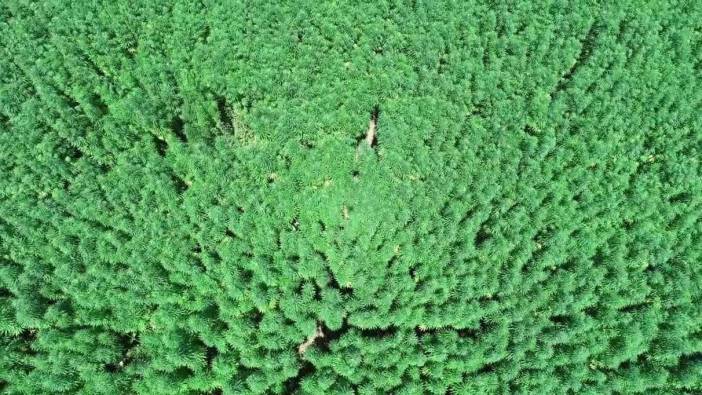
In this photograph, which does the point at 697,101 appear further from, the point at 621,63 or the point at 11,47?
the point at 11,47

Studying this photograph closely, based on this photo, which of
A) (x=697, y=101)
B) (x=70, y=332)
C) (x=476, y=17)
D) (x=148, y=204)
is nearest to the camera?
(x=70, y=332)

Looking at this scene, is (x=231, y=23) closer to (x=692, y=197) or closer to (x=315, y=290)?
(x=315, y=290)

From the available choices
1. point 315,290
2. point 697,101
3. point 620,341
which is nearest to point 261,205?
point 315,290

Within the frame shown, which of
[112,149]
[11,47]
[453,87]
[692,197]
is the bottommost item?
[692,197]

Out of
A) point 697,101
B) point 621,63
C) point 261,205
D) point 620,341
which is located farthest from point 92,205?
point 697,101

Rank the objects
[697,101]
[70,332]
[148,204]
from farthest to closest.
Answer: [697,101] < [148,204] < [70,332]

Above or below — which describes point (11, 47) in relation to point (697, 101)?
above

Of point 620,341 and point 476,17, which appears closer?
point 620,341
